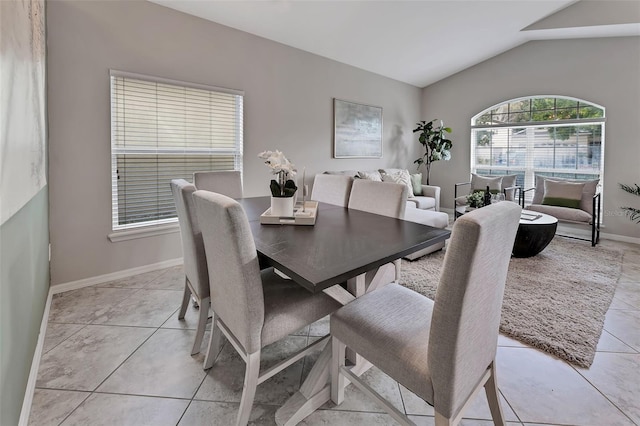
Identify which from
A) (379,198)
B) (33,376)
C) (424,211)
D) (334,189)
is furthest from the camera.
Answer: (424,211)

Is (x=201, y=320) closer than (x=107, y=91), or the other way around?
(x=201, y=320)

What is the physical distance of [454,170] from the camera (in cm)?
597

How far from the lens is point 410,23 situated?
3.79m

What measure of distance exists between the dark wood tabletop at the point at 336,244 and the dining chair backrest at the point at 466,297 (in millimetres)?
349

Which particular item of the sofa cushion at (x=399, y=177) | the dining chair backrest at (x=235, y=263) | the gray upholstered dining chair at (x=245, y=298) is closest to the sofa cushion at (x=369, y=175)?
the sofa cushion at (x=399, y=177)

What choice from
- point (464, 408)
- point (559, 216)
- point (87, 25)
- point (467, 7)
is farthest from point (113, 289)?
point (559, 216)

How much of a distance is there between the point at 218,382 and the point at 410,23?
4.22 metres

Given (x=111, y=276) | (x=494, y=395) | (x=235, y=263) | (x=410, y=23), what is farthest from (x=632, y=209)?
(x=111, y=276)

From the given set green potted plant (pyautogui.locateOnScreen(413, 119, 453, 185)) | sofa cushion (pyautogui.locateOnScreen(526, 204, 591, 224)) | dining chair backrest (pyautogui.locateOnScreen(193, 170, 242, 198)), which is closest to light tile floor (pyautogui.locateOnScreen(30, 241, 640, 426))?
dining chair backrest (pyautogui.locateOnScreen(193, 170, 242, 198))

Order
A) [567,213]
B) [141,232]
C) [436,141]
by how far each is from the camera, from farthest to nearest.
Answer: [436,141], [567,213], [141,232]

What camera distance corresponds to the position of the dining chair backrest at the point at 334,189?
2457mm

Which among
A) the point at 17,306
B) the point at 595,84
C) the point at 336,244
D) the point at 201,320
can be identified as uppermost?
the point at 595,84

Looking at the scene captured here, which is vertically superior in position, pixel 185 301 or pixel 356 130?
pixel 356 130

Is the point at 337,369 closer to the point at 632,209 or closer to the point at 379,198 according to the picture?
the point at 379,198
